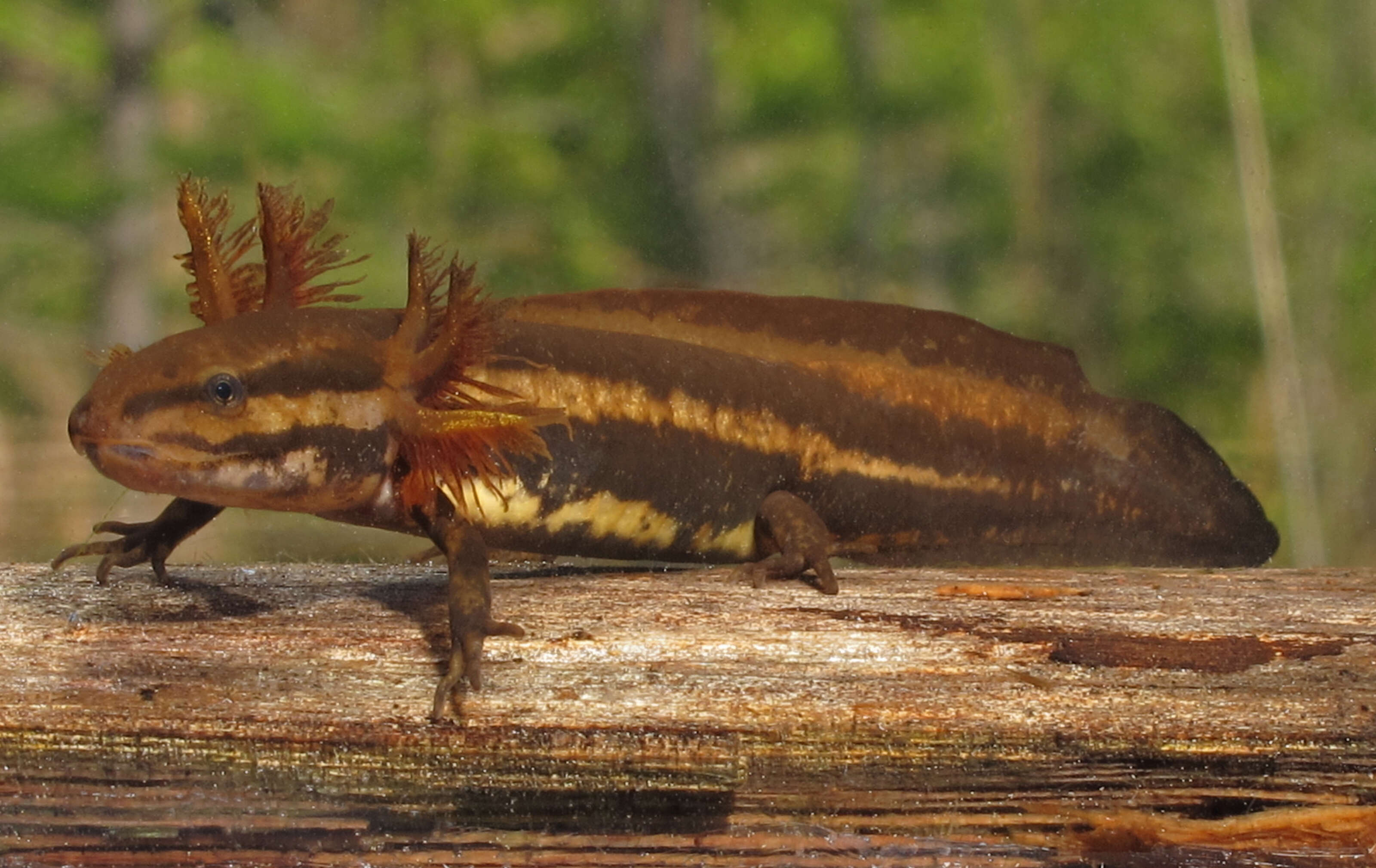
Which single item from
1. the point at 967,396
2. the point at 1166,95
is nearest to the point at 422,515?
the point at 967,396

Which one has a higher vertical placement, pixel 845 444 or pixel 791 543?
pixel 845 444

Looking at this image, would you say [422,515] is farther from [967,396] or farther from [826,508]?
[967,396]

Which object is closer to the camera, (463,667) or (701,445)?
(463,667)

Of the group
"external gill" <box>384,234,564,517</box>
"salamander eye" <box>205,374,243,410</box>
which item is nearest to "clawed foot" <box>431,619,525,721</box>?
"external gill" <box>384,234,564,517</box>

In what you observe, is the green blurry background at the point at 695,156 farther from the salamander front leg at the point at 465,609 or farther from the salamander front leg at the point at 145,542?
the salamander front leg at the point at 465,609

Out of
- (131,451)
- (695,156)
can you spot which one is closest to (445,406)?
(131,451)

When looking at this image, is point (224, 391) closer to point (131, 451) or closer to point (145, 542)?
point (131, 451)
